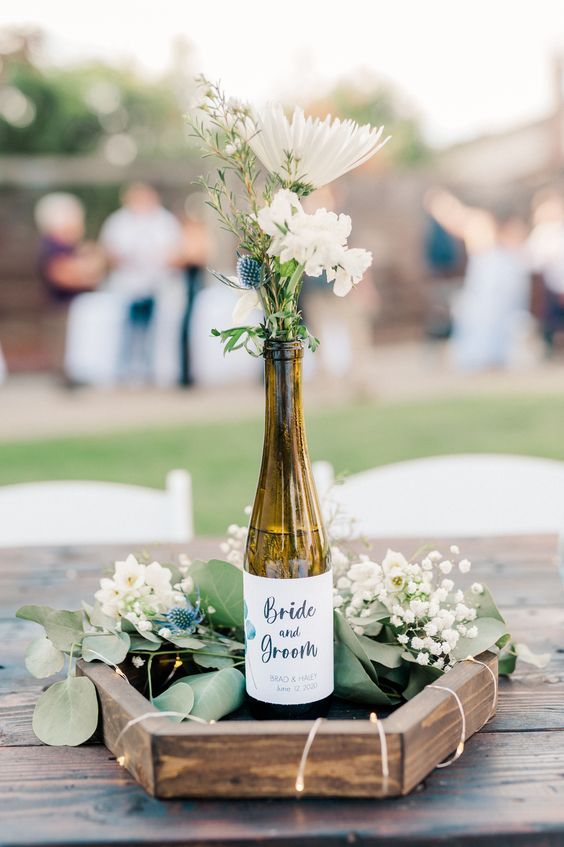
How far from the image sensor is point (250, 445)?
199 inches

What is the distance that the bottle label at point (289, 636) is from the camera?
0.82 m

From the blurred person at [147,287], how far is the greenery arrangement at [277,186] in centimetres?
620

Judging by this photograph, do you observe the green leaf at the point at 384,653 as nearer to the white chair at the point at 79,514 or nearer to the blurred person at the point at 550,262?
the white chair at the point at 79,514

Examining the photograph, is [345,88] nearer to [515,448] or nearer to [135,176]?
[135,176]

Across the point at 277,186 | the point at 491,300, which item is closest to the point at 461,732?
the point at 277,186

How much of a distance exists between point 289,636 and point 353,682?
0.37ft

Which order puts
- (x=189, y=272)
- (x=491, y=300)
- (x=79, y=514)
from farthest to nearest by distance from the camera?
1. (x=491, y=300)
2. (x=189, y=272)
3. (x=79, y=514)

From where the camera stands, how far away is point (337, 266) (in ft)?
2.56

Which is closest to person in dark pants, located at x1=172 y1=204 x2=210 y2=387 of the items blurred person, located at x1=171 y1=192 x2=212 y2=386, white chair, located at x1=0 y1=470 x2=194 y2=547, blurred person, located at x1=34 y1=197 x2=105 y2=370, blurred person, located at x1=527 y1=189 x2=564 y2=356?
blurred person, located at x1=171 y1=192 x2=212 y2=386

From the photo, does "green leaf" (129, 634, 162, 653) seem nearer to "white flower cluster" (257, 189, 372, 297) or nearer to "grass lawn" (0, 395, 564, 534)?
"white flower cluster" (257, 189, 372, 297)

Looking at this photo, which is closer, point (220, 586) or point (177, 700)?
point (177, 700)

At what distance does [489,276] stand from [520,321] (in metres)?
0.59

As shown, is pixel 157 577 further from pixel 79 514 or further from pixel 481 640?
pixel 79 514

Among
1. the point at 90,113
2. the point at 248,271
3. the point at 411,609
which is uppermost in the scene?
the point at 90,113
